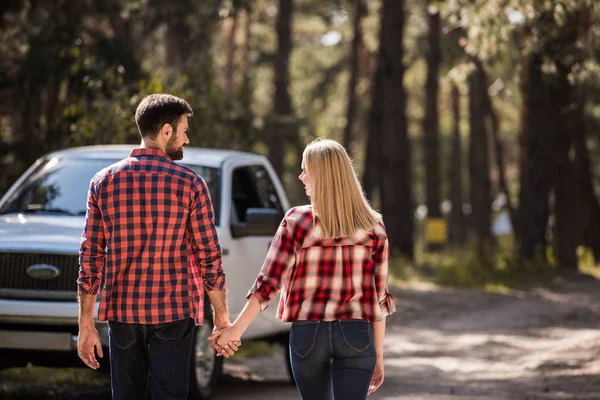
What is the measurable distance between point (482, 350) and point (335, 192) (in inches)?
402

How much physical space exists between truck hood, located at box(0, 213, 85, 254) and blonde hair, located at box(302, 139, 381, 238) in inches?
163

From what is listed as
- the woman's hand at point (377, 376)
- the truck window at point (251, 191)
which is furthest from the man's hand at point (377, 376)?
the truck window at point (251, 191)

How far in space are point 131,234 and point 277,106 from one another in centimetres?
2878

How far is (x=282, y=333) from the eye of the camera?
37.8ft

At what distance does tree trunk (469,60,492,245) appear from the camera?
38.8 metres

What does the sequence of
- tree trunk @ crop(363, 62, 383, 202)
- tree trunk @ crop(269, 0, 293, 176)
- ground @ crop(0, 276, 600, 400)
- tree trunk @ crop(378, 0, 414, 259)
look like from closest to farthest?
ground @ crop(0, 276, 600, 400) → tree trunk @ crop(378, 0, 414, 259) → tree trunk @ crop(363, 62, 383, 202) → tree trunk @ crop(269, 0, 293, 176)

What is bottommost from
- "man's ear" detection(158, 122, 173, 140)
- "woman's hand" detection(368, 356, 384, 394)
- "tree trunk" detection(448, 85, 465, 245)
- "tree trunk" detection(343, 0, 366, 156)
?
"woman's hand" detection(368, 356, 384, 394)

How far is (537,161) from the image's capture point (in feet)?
82.8

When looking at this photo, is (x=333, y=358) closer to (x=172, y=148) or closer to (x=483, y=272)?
(x=172, y=148)

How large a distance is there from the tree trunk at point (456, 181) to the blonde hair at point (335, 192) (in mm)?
42089

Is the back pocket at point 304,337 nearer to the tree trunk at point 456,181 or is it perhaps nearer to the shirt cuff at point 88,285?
the shirt cuff at point 88,285

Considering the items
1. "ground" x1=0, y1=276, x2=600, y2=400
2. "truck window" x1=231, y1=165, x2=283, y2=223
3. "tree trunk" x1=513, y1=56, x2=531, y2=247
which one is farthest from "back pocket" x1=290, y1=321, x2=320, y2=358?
"tree trunk" x1=513, y1=56, x2=531, y2=247

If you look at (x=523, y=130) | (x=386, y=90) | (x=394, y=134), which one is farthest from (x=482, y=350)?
(x=523, y=130)

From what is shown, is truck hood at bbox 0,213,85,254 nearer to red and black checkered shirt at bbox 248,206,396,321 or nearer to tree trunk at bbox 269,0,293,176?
red and black checkered shirt at bbox 248,206,396,321
